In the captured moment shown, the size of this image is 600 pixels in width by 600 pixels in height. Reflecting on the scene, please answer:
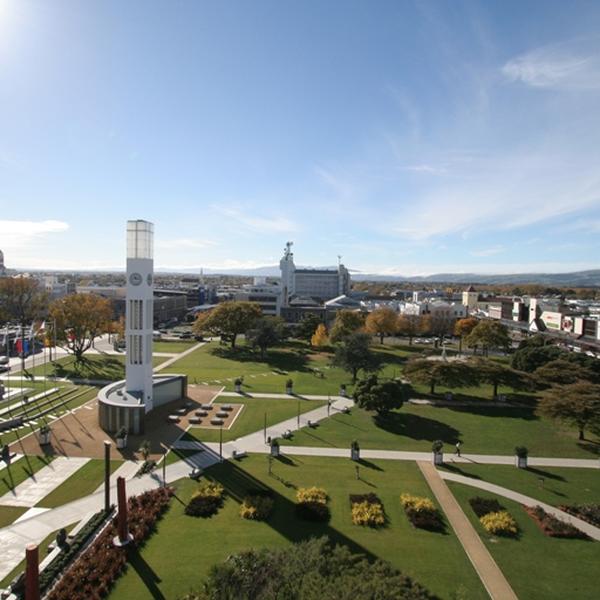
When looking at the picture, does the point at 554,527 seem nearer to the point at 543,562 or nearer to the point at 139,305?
the point at 543,562

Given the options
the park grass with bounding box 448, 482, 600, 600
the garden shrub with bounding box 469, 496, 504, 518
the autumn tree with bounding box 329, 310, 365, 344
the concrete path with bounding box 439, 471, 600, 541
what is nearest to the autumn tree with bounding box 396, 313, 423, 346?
the autumn tree with bounding box 329, 310, 365, 344

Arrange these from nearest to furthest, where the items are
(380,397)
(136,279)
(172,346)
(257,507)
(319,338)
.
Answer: (257,507)
(136,279)
(380,397)
(319,338)
(172,346)

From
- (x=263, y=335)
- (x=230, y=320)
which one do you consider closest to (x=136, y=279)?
(x=263, y=335)

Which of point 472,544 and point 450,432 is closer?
point 472,544

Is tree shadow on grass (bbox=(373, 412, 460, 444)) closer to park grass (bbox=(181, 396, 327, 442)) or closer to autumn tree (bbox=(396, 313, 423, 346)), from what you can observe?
park grass (bbox=(181, 396, 327, 442))

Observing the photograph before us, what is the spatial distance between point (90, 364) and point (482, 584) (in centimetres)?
6458

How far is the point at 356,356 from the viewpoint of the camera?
5897cm

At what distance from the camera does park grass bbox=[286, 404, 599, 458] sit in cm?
3950

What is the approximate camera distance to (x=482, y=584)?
21469 mm

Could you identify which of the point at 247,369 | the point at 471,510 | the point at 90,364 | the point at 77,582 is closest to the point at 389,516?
the point at 471,510

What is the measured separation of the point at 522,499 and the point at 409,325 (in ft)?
224

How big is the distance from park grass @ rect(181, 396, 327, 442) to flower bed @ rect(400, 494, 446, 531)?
17.8 m

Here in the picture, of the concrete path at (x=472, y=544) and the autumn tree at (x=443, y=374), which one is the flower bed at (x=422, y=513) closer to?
Result: the concrete path at (x=472, y=544)

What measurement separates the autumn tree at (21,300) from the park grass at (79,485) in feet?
232
